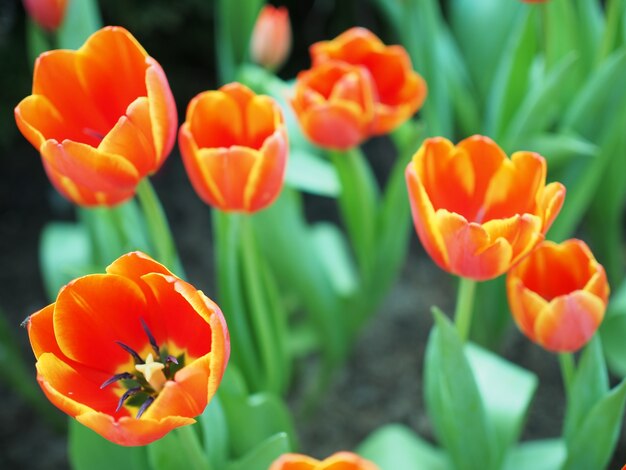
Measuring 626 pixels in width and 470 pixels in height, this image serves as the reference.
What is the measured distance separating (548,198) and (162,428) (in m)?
0.31

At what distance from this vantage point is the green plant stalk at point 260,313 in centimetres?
84

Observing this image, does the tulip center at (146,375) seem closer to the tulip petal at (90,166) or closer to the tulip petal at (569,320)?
the tulip petal at (90,166)

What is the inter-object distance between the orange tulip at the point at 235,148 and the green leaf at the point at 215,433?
0.57 feet

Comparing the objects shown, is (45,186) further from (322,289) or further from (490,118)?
(490,118)

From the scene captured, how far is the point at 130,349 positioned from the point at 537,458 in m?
0.50

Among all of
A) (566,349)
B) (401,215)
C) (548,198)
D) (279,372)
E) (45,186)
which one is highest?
(548,198)

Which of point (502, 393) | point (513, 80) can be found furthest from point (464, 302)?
point (513, 80)

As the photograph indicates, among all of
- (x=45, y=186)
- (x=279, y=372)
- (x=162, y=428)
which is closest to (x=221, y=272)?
(x=279, y=372)

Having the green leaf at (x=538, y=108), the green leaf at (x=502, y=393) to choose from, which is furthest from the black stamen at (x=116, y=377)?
the green leaf at (x=538, y=108)

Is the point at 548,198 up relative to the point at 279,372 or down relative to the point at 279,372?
up

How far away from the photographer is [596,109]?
981mm

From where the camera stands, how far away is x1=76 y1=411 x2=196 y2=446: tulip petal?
0.49 metres

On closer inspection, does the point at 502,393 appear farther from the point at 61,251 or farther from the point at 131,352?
the point at 61,251

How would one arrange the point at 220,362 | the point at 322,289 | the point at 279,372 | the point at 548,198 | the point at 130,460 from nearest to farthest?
the point at 220,362 → the point at 548,198 → the point at 130,460 → the point at 279,372 → the point at 322,289
